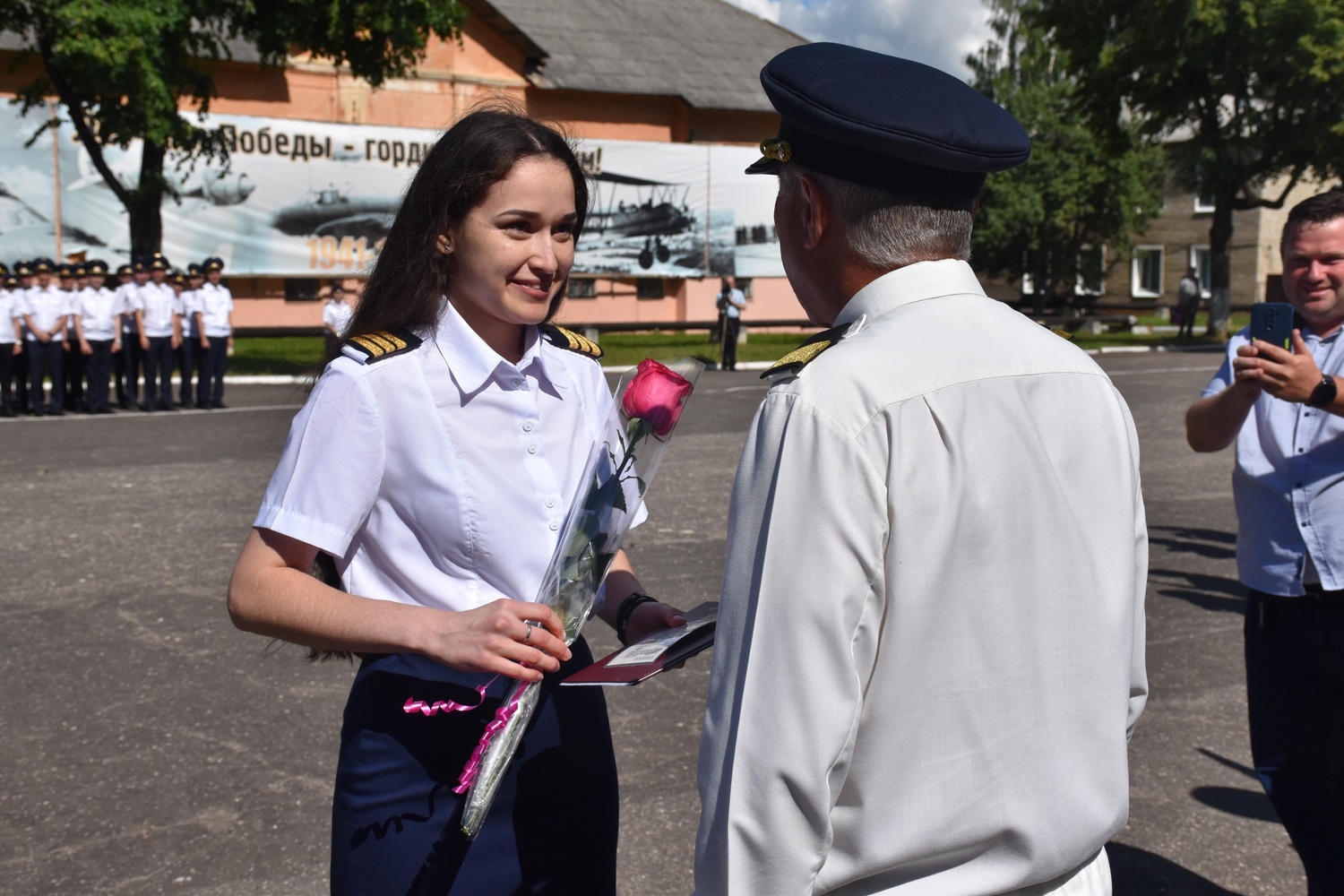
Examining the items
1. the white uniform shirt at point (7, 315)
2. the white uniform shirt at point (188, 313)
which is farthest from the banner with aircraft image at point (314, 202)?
the white uniform shirt at point (7, 315)

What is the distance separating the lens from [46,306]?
17656mm

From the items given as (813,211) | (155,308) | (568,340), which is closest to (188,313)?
(155,308)

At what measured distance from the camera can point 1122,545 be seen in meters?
1.76

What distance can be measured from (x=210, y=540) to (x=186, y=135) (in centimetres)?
1492

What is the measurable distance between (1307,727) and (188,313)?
56.9 ft

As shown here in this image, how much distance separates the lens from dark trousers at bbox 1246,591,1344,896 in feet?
11.7

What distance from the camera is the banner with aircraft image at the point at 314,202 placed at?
28234 mm

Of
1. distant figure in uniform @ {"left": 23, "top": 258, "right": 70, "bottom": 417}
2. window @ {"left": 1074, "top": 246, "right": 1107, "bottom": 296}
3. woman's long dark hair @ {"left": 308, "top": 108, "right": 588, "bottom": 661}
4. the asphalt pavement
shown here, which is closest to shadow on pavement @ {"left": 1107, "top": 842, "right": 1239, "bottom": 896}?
the asphalt pavement

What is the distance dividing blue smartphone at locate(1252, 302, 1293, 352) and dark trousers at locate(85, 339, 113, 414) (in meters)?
16.9

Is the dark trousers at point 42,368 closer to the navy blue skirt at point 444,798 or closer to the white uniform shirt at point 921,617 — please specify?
the navy blue skirt at point 444,798

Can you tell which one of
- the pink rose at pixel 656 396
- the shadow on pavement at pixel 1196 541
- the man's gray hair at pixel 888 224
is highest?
the man's gray hair at pixel 888 224

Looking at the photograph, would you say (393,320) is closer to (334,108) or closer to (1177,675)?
(1177,675)

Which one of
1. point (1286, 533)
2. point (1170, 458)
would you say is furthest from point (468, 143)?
point (1170, 458)

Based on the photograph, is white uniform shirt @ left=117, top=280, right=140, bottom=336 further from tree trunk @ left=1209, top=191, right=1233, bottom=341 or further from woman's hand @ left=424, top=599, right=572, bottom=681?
tree trunk @ left=1209, top=191, right=1233, bottom=341
